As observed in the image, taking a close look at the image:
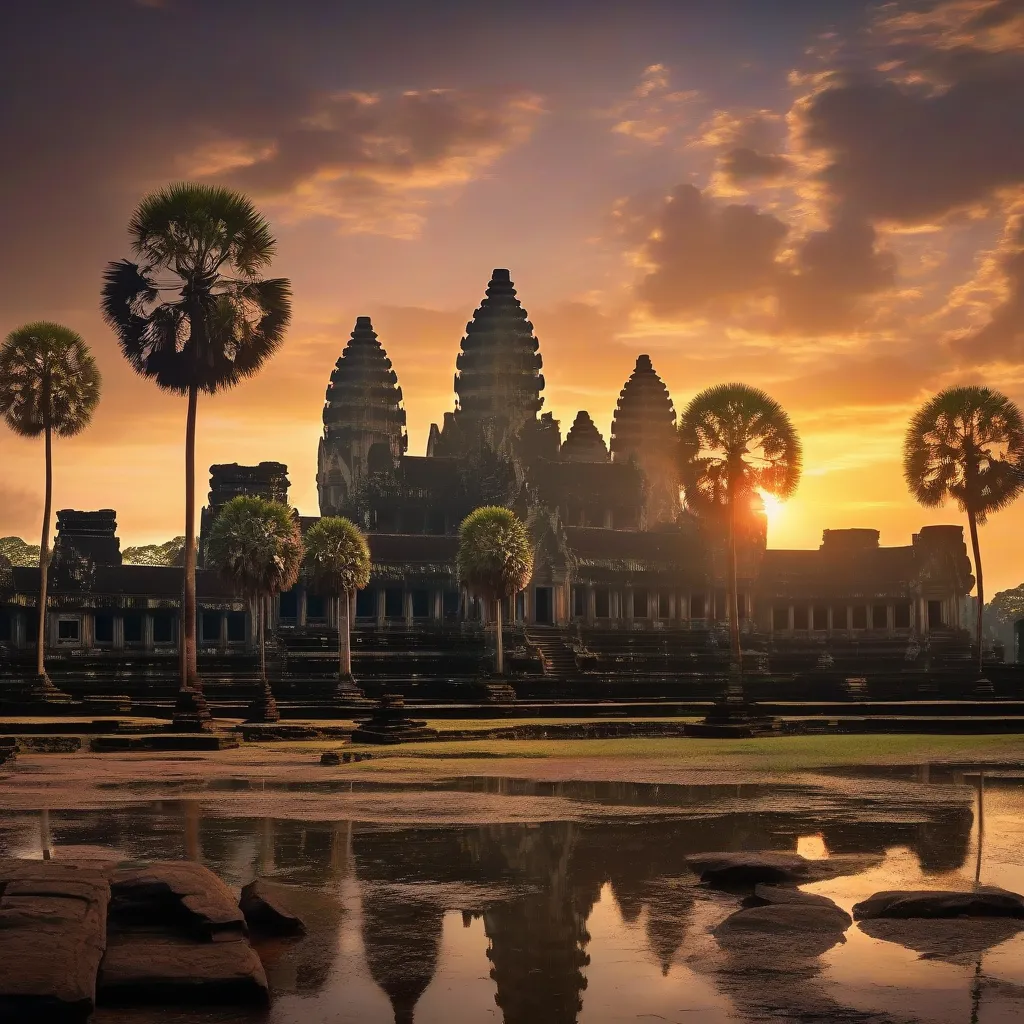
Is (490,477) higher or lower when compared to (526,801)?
higher

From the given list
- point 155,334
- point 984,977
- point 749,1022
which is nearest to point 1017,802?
point 984,977

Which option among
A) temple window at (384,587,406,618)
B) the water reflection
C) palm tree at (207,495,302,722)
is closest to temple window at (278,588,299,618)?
temple window at (384,587,406,618)

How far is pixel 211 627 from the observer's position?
74312mm

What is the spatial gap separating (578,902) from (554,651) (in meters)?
53.9

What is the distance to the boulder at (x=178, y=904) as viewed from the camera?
10.4 meters

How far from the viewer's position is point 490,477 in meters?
82.6

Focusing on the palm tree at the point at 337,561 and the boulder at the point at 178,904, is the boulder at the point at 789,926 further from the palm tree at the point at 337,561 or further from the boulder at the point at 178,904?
the palm tree at the point at 337,561

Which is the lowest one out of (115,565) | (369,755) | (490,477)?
(369,755)

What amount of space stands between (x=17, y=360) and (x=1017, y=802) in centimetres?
4438

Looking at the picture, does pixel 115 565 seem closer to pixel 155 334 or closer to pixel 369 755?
pixel 155 334

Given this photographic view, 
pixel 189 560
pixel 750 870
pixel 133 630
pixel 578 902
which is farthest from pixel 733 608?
Result: pixel 578 902

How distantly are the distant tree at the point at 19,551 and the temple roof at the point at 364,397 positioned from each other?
45.4 meters

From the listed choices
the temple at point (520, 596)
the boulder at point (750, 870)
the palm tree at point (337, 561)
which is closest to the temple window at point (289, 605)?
the temple at point (520, 596)

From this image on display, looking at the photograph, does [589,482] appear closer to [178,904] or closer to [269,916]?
[269,916]
